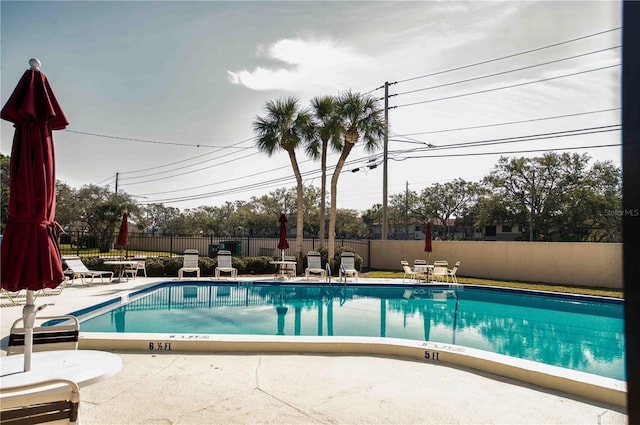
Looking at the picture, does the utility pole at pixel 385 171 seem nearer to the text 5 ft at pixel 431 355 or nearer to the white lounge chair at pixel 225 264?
the white lounge chair at pixel 225 264

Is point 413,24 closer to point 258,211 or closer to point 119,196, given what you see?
point 119,196

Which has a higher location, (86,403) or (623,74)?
(623,74)

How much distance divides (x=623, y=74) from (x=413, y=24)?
8187mm

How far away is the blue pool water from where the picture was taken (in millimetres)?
7549

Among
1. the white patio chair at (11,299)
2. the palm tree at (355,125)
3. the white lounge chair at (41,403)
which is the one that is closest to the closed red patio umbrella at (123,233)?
the white patio chair at (11,299)

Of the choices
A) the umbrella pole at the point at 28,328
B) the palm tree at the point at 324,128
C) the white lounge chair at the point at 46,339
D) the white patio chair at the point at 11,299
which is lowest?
the white patio chair at the point at 11,299

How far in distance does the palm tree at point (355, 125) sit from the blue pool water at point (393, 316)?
18.6 ft

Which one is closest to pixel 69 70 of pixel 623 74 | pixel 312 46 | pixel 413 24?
pixel 312 46

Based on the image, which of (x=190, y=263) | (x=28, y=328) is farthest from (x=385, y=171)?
(x=28, y=328)

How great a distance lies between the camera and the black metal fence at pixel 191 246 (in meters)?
21.2

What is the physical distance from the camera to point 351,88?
17.9 m

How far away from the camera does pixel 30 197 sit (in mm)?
3258

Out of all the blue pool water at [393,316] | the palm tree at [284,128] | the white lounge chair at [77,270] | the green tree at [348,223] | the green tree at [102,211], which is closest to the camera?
the blue pool water at [393,316]

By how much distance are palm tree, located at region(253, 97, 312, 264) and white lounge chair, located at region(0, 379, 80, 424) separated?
1534 cm
